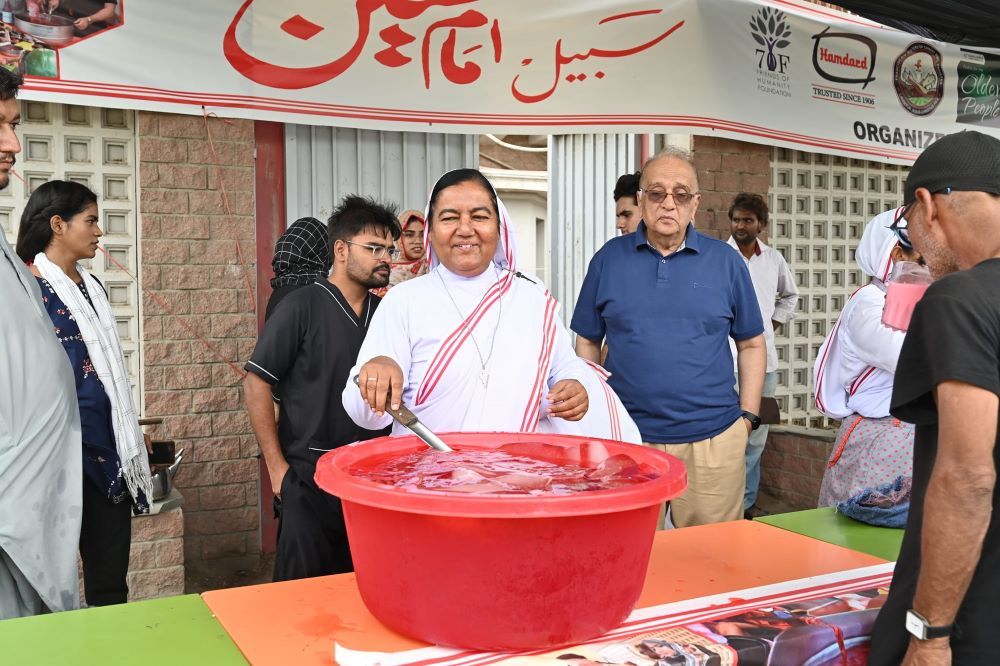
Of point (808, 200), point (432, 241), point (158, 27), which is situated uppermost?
point (158, 27)

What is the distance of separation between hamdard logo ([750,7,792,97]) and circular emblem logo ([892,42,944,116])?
1.00 meters

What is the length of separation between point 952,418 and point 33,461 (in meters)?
1.98

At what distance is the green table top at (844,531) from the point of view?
2100mm

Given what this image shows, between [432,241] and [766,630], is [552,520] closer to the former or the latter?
[766,630]

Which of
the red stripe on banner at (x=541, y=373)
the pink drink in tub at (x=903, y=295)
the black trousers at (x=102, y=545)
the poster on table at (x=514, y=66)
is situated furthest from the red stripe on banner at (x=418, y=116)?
the pink drink in tub at (x=903, y=295)

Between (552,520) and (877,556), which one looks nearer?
(552,520)

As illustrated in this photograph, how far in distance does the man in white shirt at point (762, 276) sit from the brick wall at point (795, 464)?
0.15m

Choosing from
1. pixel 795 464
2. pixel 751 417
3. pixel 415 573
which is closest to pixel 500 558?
pixel 415 573

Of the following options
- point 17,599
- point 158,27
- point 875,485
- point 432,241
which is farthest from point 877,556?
point 158,27

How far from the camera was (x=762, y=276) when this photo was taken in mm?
5508

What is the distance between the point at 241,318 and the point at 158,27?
1.41 m

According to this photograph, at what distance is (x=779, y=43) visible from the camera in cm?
522

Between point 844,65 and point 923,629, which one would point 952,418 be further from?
point 844,65

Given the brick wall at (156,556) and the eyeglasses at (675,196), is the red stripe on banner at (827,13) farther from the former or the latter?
the brick wall at (156,556)
